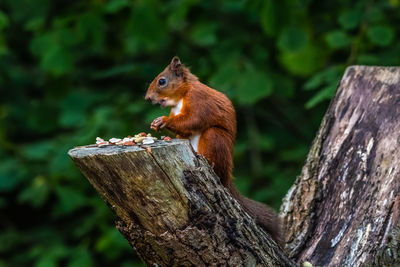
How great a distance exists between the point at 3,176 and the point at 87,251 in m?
0.86

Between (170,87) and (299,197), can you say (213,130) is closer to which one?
(170,87)

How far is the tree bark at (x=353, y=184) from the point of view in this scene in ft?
8.92

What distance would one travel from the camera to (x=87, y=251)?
537 cm

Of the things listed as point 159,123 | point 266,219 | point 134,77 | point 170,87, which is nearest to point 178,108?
point 170,87

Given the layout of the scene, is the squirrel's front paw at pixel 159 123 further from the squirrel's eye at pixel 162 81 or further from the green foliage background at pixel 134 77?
the green foliage background at pixel 134 77

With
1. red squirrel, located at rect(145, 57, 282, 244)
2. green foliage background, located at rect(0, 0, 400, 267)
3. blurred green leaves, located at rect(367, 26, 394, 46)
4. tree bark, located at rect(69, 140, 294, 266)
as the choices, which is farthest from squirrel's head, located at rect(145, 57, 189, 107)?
blurred green leaves, located at rect(367, 26, 394, 46)

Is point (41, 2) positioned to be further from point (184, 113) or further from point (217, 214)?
point (217, 214)

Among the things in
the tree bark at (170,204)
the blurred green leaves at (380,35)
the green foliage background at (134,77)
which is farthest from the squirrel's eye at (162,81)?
the blurred green leaves at (380,35)

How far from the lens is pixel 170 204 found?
7.64 ft

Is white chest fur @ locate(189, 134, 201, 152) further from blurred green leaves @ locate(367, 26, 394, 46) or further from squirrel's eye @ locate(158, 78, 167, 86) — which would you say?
blurred green leaves @ locate(367, 26, 394, 46)

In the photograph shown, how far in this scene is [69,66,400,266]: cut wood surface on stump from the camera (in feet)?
7.60

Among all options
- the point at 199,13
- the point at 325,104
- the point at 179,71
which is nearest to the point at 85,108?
the point at 199,13

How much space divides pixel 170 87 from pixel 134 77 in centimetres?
228

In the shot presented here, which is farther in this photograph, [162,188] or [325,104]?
[325,104]
